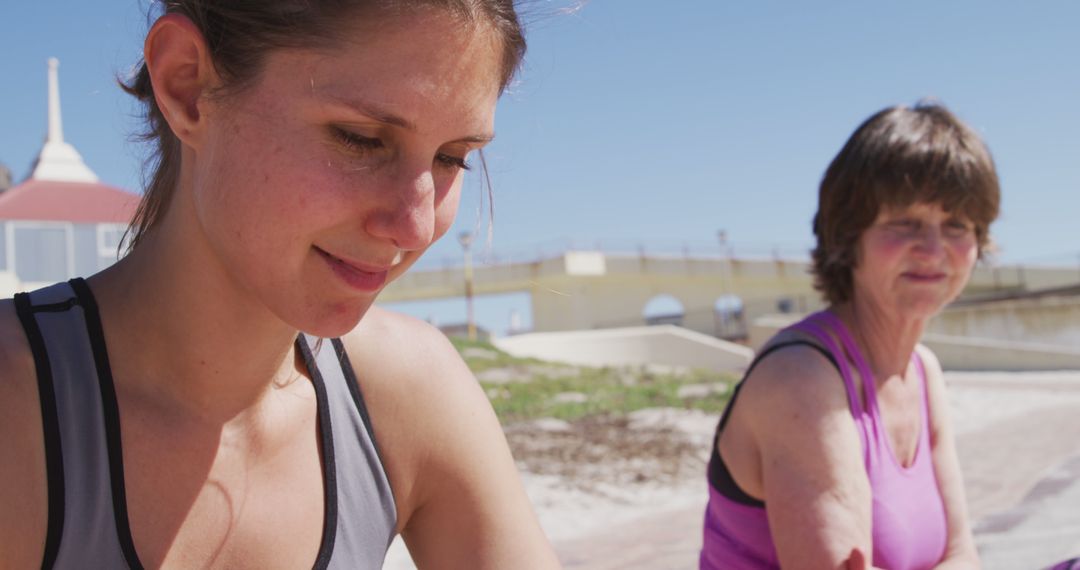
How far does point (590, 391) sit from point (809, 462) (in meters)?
11.3

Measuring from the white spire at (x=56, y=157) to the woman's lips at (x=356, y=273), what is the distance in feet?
89.3

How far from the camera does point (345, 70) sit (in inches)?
45.3

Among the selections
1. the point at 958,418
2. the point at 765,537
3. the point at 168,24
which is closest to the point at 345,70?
the point at 168,24

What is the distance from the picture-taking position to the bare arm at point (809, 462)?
6.64ft

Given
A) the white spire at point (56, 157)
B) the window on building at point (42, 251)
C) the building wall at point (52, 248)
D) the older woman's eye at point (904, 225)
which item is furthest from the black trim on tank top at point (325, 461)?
the white spire at point (56, 157)

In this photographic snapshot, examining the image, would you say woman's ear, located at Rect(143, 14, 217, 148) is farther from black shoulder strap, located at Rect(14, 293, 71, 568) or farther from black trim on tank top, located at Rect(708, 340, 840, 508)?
black trim on tank top, located at Rect(708, 340, 840, 508)

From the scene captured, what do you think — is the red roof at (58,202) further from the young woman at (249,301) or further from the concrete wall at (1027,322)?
the young woman at (249,301)

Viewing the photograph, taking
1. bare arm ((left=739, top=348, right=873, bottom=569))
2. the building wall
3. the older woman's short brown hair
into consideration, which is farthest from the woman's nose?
the building wall

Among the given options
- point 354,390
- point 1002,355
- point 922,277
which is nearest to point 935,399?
point 922,277

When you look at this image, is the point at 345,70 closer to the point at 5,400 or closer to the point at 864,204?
the point at 5,400

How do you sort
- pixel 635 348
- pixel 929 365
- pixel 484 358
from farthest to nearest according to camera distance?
1. pixel 635 348
2. pixel 484 358
3. pixel 929 365

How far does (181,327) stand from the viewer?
1.31 meters

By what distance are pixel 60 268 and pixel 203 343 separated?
24.2m

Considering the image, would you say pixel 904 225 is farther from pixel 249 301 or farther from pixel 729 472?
pixel 249 301
